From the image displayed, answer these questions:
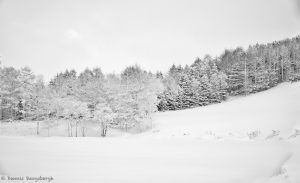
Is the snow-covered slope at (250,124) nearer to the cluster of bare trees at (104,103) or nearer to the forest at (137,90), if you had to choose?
the cluster of bare trees at (104,103)

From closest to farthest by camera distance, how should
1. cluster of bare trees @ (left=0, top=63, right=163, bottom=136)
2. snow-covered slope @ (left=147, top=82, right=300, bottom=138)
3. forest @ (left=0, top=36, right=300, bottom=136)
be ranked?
snow-covered slope @ (left=147, top=82, right=300, bottom=138) → cluster of bare trees @ (left=0, top=63, right=163, bottom=136) → forest @ (left=0, top=36, right=300, bottom=136)

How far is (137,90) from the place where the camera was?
3684 centimetres

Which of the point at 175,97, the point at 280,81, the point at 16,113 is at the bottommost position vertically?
the point at 16,113

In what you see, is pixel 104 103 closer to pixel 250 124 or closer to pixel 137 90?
pixel 137 90

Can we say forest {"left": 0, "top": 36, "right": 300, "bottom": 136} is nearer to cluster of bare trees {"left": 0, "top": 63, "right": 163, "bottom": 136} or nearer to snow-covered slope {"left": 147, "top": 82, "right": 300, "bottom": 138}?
cluster of bare trees {"left": 0, "top": 63, "right": 163, "bottom": 136}

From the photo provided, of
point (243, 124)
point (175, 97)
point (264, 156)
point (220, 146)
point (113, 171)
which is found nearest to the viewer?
point (113, 171)

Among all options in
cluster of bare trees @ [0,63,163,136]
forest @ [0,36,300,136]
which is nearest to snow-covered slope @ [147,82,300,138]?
cluster of bare trees @ [0,63,163,136]

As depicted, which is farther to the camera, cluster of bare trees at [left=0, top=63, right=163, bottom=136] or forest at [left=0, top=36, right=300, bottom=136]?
forest at [left=0, top=36, right=300, bottom=136]

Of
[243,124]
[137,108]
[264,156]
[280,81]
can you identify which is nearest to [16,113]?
[137,108]

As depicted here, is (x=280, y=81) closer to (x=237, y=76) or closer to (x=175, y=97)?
(x=237, y=76)

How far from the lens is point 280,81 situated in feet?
182

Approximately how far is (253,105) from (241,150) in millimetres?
28832

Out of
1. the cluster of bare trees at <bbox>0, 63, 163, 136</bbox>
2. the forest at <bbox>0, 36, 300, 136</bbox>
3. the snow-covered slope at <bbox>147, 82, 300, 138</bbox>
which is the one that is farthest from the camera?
the forest at <bbox>0, 36, 300, 136</bbox>

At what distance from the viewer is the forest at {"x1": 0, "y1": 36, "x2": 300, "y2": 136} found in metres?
36.4
